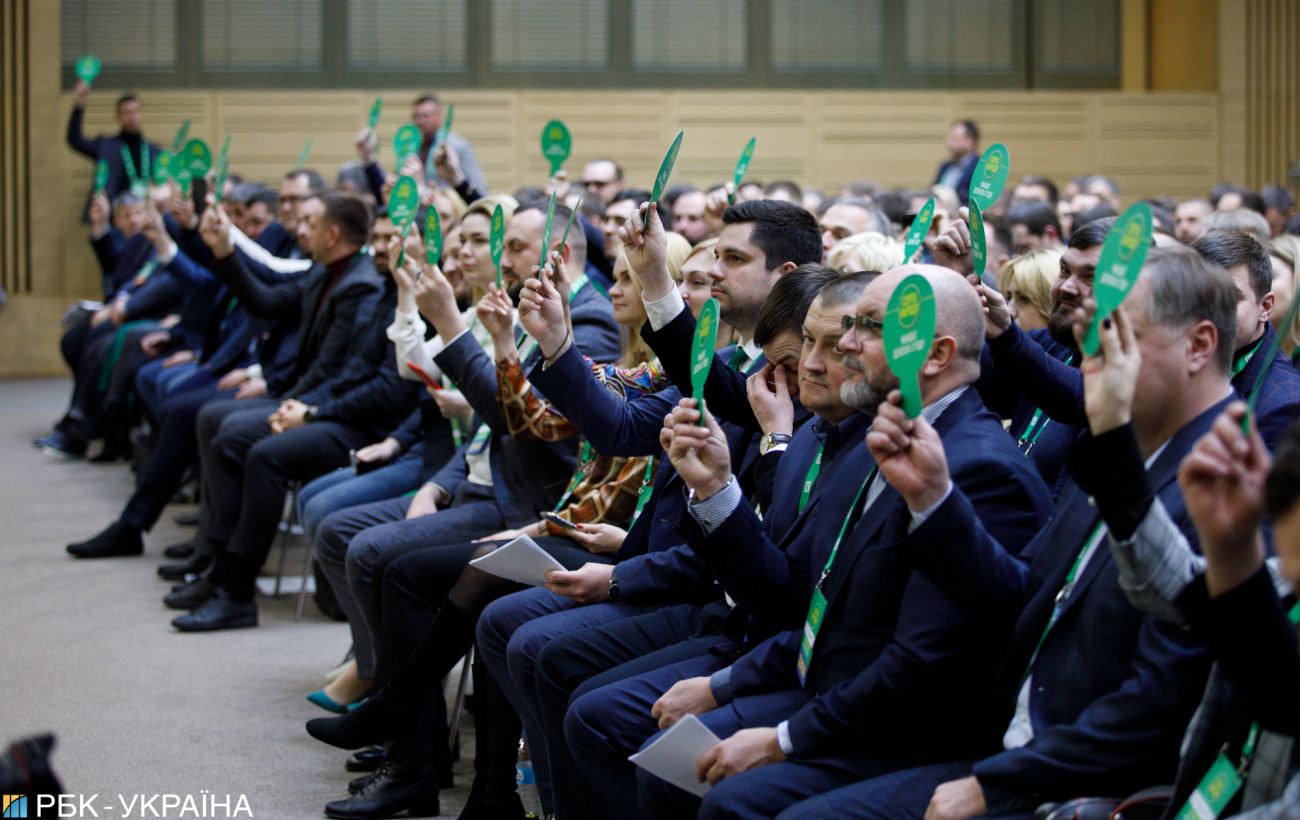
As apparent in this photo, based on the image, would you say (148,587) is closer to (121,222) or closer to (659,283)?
(659,283)

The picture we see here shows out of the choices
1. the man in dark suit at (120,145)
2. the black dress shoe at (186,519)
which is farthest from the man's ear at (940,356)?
the man in dark suit at (120,145)

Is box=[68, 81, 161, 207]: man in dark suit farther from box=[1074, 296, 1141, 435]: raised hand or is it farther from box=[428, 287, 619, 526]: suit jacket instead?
box=[1074, 296, 1141, 435]: raised hand

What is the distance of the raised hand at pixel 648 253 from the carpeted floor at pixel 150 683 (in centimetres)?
136

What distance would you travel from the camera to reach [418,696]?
371cm

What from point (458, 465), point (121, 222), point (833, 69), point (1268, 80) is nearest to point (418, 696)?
point (458, 465)

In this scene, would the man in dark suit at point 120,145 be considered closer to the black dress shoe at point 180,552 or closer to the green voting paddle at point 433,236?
the black dress shoe at point 180,552

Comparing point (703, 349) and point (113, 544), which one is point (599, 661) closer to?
point (703, 349)

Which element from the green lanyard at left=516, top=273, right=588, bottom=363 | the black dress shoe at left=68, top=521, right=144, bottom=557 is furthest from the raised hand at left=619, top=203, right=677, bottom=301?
the black dress shoe at left=68, top=521, right=144, bottom=557

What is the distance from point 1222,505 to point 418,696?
2351 mm

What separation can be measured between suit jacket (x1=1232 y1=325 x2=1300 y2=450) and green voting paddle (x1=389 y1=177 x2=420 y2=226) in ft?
8.17

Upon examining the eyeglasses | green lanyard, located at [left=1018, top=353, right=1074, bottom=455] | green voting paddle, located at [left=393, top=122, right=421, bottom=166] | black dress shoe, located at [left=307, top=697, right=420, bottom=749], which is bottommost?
black dress shoe, located at [left=307, top=697, right=420, bottom=749]

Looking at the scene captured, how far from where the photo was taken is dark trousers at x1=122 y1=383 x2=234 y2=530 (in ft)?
21.3

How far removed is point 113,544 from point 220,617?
4.51 ft

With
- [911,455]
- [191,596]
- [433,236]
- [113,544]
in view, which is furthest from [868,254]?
[113,544]
